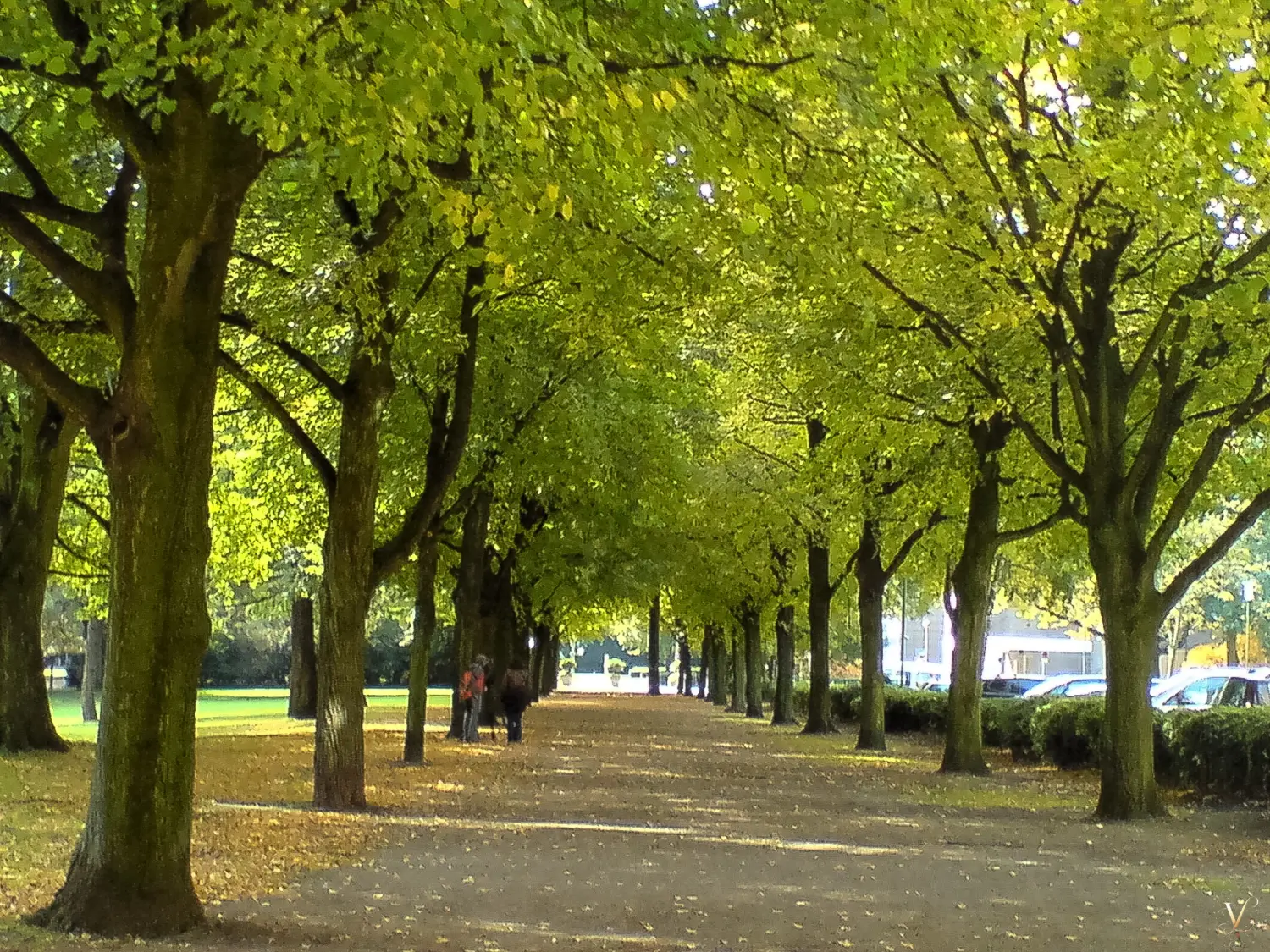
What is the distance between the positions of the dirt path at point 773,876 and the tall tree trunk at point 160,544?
1.80ft

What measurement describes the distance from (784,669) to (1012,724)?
14.2 meters

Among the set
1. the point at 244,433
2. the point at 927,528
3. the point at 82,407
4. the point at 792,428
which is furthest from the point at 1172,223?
the point at 792,428

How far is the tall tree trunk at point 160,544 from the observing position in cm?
766

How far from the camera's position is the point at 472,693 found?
28.0 meters

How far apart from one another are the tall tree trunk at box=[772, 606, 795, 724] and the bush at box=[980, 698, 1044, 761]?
11.6 m

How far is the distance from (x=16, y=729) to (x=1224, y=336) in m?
16.6

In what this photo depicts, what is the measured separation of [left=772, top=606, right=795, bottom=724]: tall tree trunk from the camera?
40.0m

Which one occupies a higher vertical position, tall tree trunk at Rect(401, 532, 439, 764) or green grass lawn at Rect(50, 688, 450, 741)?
tall tree trunk at Rect(401, 532, 439, 764)

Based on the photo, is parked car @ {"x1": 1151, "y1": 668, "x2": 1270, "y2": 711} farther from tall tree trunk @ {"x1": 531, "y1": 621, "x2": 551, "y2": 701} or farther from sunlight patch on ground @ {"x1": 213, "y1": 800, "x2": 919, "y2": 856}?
tall tree trunk @ {"x1": 531, "y1": 621, "x2": 551, "y2": 701}

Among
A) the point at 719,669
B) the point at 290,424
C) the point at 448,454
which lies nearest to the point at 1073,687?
the point at 448,454

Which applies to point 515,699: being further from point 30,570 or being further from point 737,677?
point 737,677

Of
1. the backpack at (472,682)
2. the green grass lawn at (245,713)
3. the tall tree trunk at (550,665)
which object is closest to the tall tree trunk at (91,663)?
the green grass lawn at (245,713)

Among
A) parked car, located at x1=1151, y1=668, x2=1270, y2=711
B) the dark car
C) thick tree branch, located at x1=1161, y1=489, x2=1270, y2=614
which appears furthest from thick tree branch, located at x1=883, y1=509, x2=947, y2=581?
the dark car

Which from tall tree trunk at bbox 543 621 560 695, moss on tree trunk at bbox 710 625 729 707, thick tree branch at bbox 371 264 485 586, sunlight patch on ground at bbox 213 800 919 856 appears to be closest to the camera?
sunlight patch on ground at bbox 213 800 919 856
